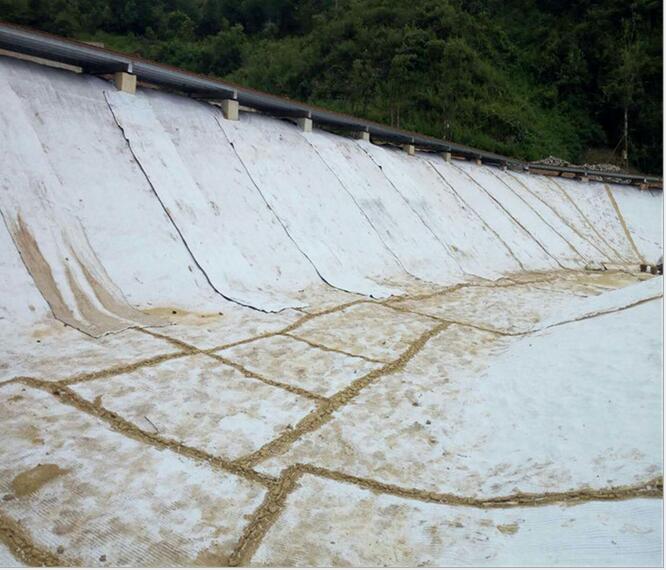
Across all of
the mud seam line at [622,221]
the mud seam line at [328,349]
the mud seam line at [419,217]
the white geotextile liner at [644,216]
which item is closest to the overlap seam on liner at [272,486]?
the mud seam line at [328,349]

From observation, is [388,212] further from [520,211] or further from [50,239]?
[50,239]

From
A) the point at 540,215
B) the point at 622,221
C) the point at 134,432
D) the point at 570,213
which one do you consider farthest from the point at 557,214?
the point at 134,432

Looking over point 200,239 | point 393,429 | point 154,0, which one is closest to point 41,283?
point 200,239

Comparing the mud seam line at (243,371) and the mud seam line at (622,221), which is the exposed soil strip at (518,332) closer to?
the mud seam line at (243,371)

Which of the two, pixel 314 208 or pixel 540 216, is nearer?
pixel 314 208

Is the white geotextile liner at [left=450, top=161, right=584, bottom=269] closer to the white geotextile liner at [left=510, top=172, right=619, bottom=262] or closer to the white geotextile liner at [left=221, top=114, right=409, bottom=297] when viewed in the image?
the white geotextile liner at [left=510, top=172, right=619, bottom=262]

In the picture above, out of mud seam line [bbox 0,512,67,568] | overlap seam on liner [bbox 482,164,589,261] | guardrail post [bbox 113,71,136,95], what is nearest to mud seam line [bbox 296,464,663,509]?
mud seam line [bbox 0,512,67,568]
